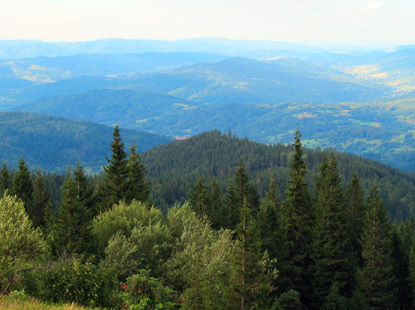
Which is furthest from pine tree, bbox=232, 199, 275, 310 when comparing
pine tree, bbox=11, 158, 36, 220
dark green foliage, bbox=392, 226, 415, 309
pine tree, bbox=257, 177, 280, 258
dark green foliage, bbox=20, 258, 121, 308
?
pine tree, bbox=11, 158, 36, 220

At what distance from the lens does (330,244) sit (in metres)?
59.4

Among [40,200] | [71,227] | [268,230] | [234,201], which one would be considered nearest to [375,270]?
[268,230]

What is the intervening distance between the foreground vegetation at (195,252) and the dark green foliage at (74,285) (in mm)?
74

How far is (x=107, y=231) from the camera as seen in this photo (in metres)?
50.2

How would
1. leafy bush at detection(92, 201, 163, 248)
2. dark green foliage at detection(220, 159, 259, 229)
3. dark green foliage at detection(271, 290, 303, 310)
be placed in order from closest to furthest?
1. leafy bush at detection(92, 201, 163, 248)
2. dark green foliage at detection(271, 290, 303, 310)
3. dark green foliage at detection(220, 159, 259, 229)

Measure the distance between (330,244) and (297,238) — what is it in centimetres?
465

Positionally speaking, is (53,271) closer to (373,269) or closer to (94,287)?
(94,287)

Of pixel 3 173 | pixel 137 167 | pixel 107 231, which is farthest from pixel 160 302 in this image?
pixel 3 173

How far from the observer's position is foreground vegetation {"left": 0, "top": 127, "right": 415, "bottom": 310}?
3450cm

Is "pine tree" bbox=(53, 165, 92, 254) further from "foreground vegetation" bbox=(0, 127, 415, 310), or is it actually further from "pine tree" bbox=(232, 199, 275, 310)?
"pine tree" bbox=(232, 199, 275, 310)

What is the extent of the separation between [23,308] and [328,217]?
1865 inches

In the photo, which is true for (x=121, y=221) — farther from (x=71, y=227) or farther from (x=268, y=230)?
(x=268, y=230)

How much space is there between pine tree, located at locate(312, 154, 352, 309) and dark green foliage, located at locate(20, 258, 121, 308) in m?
34.9

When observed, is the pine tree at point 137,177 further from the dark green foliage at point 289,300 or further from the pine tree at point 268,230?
the dark green foliage at point 289,300
